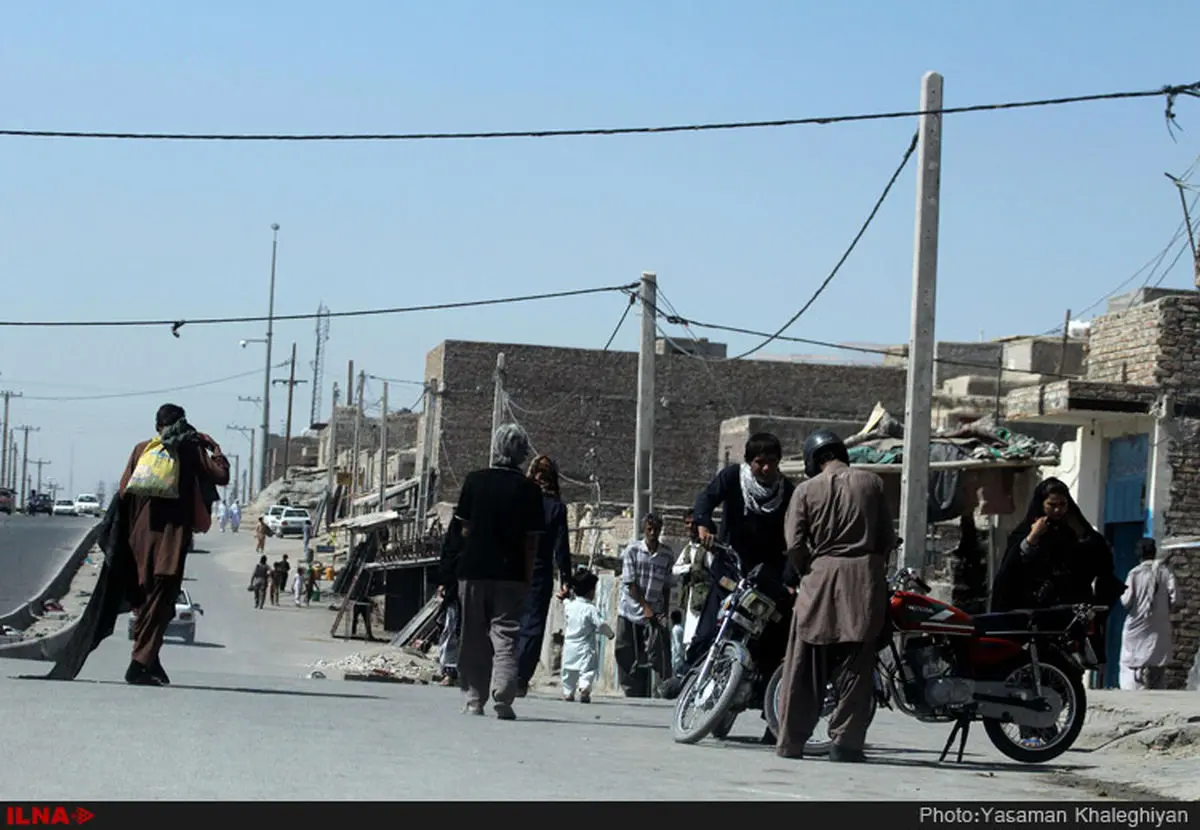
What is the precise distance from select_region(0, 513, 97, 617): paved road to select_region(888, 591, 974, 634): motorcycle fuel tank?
75.8ft

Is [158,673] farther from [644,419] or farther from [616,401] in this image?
[616,401]

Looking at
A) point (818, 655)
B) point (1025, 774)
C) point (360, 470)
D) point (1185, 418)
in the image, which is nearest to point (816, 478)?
point (818, 655)

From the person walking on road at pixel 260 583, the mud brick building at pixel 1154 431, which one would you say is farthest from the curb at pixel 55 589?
the mud brick building at pixel 1154 431

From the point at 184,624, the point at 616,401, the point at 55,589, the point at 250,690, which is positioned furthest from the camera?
Answer: the point at 616,401

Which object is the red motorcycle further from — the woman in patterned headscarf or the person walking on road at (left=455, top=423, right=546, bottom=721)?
the woman in patterned headscarf

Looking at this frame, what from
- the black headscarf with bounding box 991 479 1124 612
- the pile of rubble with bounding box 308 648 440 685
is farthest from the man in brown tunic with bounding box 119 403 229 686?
the pile of rubble with bounding box 308 648 440 685

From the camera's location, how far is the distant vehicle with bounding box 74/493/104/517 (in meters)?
105

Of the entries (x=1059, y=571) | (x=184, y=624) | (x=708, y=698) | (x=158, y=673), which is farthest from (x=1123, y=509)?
(x=184, y=624)

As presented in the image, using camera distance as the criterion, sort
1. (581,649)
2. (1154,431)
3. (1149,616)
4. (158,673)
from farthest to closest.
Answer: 1. (1154,431)
2. (1149,616)
3. (581,649)
4. (158,673)

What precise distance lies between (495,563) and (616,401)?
151ft

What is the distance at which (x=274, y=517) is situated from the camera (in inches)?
3610

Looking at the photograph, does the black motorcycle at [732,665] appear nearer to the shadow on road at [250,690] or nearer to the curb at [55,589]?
the shadow on road at [250,690]

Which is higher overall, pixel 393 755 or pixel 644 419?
pixel 644 419

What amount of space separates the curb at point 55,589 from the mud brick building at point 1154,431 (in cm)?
1056
